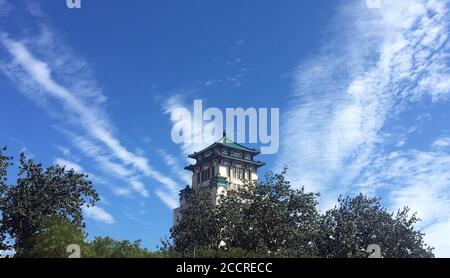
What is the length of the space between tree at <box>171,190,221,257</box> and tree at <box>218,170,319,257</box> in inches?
42.3

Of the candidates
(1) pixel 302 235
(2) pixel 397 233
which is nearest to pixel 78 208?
(1) pixel 302 235

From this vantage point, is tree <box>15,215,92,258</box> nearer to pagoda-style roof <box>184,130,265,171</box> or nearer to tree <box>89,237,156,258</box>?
tree <box>89,237,156,258</box>

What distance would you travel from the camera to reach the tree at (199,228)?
4578 centimetres

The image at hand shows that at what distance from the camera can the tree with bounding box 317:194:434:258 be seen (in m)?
45.1

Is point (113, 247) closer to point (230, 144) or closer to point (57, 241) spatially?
point (57, 241)

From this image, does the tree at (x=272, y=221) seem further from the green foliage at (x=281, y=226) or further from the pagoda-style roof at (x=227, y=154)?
the pagoda-style roof at (x=227, y=154)

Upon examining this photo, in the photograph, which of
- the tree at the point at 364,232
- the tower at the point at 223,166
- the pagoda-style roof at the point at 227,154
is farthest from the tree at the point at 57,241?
the pagoda-style roof at the point at 227,154

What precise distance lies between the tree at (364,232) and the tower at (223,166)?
2396 cm

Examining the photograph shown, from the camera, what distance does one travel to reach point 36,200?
46.6 m

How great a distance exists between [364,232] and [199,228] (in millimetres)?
15578

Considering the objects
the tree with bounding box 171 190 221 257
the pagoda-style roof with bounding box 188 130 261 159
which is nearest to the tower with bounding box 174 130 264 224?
the pagoda-style roof with bounding box 188 130 261 159

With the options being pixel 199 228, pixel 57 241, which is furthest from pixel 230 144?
pixel 57 241
